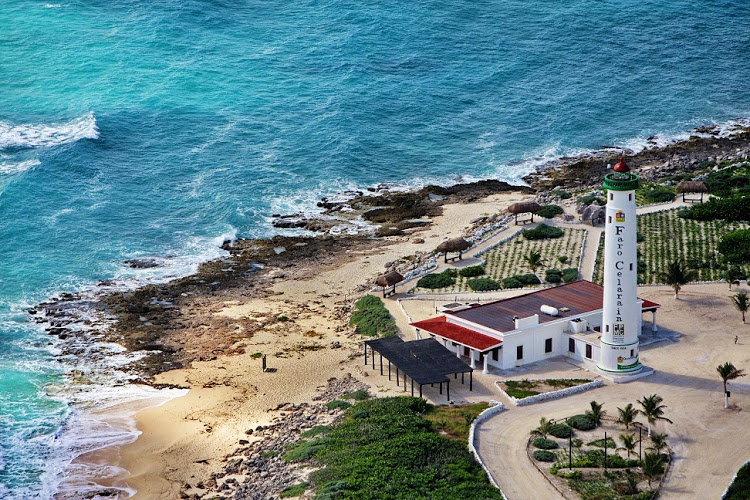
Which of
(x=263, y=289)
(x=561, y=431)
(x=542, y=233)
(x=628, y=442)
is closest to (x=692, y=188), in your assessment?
(x=542, y=233)

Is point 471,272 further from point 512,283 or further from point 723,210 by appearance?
point 723,210

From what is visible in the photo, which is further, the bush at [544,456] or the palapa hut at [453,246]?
the palapa hut at [453,246]

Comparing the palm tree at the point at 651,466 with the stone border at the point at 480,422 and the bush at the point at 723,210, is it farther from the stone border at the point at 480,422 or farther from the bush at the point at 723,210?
the bush at the point at 723,210

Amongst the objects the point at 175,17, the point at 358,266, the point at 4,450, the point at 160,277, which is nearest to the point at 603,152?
the point at 358,266

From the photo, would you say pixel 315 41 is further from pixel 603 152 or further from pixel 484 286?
pixel 484 286

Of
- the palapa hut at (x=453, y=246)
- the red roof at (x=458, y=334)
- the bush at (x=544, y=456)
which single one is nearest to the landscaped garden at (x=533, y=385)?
the red roof at (x=458, y=334)

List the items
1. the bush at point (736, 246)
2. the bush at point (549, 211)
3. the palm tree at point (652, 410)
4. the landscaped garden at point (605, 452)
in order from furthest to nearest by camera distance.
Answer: the bush at point (549, 211) → the bush at point (736, 246) → the palm tree at point (652, 410) → the landscaped garden at point (605, 452)

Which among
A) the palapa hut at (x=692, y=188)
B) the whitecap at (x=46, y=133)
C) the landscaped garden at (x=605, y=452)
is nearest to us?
the landscaped garden at (x=605, y=452)
